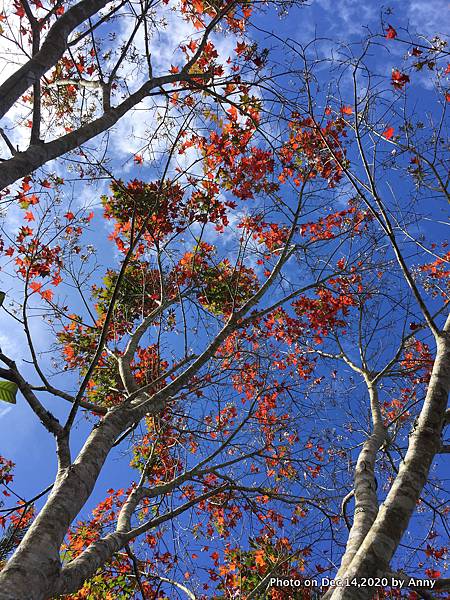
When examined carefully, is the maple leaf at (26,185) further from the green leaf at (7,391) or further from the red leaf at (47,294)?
the green leaf at (7,391)

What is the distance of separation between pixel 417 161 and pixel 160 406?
3.49 metres

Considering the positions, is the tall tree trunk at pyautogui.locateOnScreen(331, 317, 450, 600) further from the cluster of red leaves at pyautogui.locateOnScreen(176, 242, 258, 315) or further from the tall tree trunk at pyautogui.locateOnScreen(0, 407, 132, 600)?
the cluster of red leaves at pyautogui.locateOnScreen(176, 242, 258, 315)

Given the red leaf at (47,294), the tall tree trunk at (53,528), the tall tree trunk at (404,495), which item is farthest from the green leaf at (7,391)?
the red leaf at (47,294)

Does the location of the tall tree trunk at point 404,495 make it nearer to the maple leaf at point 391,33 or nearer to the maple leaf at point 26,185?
the maple leaf at point 391,33

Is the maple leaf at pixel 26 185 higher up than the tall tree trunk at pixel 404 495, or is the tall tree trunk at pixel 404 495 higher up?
the maple leaf at pixel 26 185

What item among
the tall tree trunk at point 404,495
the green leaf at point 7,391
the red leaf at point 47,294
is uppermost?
the red leaf at point 47,294

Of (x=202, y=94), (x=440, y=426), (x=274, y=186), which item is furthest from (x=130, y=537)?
(x=202, y=94)

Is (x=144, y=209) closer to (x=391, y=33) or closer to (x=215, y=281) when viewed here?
(x=215, y=281)

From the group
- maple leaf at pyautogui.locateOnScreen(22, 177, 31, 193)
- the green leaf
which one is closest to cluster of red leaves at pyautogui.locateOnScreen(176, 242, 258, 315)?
maple leaf at pyautogui.locateOnScreen(22, 177, 31, 193)

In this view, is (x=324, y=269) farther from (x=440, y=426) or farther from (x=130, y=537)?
(x=130, y=537)

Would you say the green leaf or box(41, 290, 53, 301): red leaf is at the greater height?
box(41, 290, 53, 301): red leaf

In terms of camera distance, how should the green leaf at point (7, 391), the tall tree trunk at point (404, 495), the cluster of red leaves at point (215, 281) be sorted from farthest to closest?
the cluster of red leaves at point (215, 281) < the green leaf at point (7, 391) < the tall tree trunk at point (404, 495)

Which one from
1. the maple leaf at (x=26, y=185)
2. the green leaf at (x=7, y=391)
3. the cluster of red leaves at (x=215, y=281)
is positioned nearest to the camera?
the green leaf at (x=7, y=391)

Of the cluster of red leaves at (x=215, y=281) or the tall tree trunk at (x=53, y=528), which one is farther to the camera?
the cluster of red leaves at (x=215, y=281)
